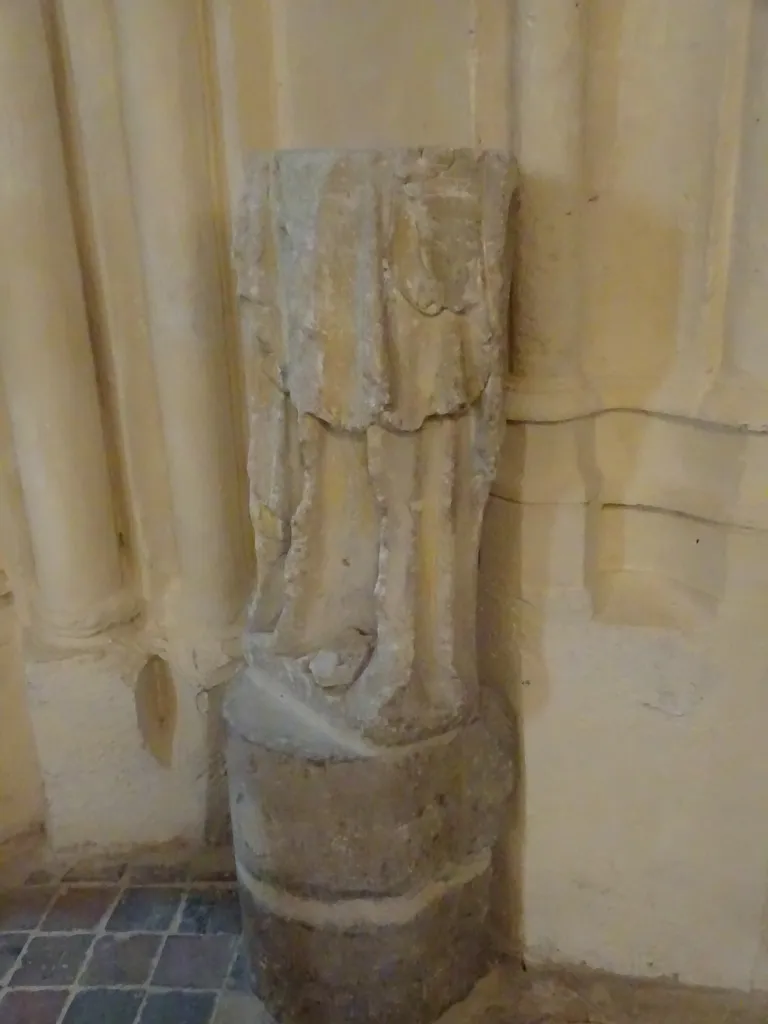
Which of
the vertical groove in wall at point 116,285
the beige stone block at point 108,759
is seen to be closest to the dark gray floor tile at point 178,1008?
the beige stone block at point 108,759

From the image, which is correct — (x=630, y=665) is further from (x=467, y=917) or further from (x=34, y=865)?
(x=34, y=865)

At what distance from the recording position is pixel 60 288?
1551 millimetres

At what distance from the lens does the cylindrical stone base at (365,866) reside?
4.23 ft

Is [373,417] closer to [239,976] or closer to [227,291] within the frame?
[227,291]

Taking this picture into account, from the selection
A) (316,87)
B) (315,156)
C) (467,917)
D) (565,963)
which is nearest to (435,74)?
(316,87)

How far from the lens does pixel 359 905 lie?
1.34 meters

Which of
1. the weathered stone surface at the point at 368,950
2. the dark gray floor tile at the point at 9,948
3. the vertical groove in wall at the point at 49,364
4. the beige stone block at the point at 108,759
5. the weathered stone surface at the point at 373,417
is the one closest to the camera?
the weathered stone surface at the point at 373,417

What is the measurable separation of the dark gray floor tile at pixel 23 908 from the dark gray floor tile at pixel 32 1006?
145 mm

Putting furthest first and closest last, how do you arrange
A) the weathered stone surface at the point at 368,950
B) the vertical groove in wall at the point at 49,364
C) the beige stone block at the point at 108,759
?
the beige stone block at the point at 108,759, the vertical groove in wall at the point at 49,364, the weathered stone surface at the point at 368,950

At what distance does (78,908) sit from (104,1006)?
9.4 inches

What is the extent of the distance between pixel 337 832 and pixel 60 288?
0.91 meters

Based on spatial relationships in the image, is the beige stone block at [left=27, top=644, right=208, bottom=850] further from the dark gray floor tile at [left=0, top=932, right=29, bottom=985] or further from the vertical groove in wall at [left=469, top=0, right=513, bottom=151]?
the vertical groove in wall at [left=469, top=0, right=513, bottom=151]

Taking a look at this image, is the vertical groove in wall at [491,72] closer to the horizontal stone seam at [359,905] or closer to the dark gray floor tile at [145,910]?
the horizontal stone seam at [359,905]

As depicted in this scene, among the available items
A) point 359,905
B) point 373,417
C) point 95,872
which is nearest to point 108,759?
point 95,872
